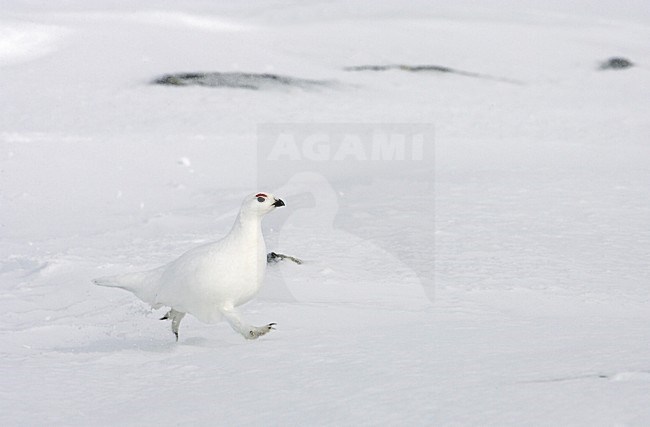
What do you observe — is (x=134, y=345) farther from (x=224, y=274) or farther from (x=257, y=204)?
(x=257, y=204)

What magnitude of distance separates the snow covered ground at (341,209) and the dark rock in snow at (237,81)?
0.20m

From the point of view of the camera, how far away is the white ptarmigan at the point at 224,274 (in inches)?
150

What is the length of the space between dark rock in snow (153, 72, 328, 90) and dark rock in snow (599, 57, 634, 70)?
4.02m

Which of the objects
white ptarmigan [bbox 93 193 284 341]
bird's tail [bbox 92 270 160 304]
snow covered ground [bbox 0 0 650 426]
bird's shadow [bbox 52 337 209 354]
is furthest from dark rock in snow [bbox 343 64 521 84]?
bird's shadow [bbox 52 337 209 354]

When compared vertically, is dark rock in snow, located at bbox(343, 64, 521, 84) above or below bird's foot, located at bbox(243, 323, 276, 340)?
above

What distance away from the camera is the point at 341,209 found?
6730 millimetres

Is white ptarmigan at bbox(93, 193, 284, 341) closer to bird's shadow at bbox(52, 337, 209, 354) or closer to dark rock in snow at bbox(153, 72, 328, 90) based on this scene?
bird's shadow at bbox(52, 337, 209, 354)

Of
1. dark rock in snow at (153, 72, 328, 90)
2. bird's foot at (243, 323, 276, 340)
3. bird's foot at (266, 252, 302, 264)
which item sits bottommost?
bird's foot at (243, 323, 276, 340)

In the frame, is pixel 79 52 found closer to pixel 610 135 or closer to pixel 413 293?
pixel 610 135

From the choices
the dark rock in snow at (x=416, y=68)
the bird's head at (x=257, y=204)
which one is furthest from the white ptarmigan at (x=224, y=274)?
the dark rock in snow at (x=416, y=68)

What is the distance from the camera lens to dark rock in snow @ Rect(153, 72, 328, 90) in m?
11.0

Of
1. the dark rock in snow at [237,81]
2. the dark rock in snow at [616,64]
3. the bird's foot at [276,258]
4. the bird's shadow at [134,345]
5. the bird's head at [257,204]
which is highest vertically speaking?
the dark rock in snow at [616,64]

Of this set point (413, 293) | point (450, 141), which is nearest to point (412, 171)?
point (450, 141)

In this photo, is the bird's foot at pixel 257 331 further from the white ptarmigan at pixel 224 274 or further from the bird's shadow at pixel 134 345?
the bird's shadow at pixel 134 345
